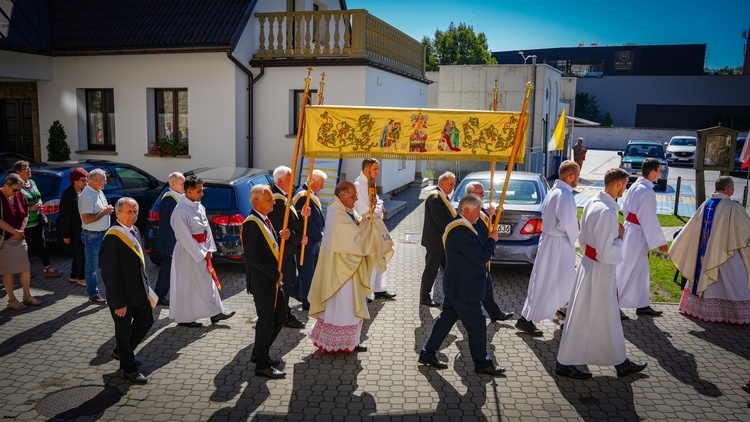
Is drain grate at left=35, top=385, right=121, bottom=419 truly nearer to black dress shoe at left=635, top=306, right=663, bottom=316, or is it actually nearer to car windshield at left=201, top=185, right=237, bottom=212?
car windshield at left=201, top=185, right=237, bottom=212

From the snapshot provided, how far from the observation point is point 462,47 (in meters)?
58.3

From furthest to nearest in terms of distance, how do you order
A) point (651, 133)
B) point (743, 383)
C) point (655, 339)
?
point (651, 133), point (655, 339), point (743, 383)

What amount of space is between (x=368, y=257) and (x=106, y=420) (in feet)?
9.90

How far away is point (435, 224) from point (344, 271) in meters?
2.10

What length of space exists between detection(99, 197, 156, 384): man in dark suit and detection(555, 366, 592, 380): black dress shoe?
Result: 4.16 metres

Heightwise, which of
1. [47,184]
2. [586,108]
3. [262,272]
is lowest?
[262,272]

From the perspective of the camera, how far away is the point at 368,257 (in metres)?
6.95

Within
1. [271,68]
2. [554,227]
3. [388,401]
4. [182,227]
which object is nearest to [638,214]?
[554,227]

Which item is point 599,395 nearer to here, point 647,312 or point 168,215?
point 647,312

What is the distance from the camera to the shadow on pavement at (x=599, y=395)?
5.62 meters

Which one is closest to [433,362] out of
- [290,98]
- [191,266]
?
[191,266]

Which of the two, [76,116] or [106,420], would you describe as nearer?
[106,420]

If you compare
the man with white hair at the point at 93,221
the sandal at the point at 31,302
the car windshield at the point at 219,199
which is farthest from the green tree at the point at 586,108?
the sandal at the point at 31,302

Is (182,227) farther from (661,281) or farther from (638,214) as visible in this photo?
(661,281)
